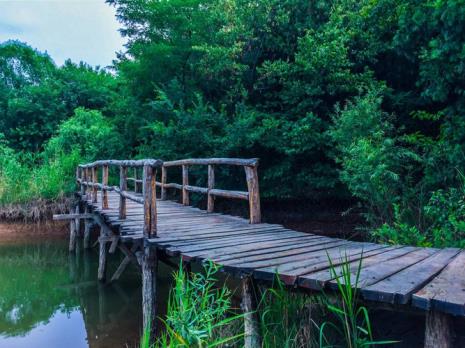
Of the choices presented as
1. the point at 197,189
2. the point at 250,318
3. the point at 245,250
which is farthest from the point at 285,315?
the point at 197,189

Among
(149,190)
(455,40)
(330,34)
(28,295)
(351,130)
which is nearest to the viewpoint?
(149,190)

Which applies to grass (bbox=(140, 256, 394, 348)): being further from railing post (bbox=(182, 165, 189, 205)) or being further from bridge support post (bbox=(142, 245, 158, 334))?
railing post (bbox=(182, 165, 189, 205))

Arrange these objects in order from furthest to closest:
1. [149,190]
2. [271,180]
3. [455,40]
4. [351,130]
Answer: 1. [271,180]
2. [351,130]
3. [455,40]
4. [149,190]

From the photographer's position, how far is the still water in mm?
5535

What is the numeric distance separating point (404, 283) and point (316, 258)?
0.99 meters

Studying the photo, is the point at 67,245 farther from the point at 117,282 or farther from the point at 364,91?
the point at 364,91

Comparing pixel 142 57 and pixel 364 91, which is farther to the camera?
pixel 142 57

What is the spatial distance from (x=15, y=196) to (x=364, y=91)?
1108 cm

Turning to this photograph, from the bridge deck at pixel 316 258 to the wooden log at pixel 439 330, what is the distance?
0.15m

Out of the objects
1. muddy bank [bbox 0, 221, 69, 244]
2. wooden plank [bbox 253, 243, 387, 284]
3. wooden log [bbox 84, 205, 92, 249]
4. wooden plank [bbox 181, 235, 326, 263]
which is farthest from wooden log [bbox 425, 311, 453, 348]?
A: muddy bank [bbox 0, 221, 69, 244]

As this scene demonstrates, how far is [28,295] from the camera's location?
7.25 m

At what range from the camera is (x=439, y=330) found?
7.64 ft

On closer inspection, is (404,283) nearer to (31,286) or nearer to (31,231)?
(31,286)

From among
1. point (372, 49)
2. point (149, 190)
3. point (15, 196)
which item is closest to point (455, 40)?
point (372, 49)
